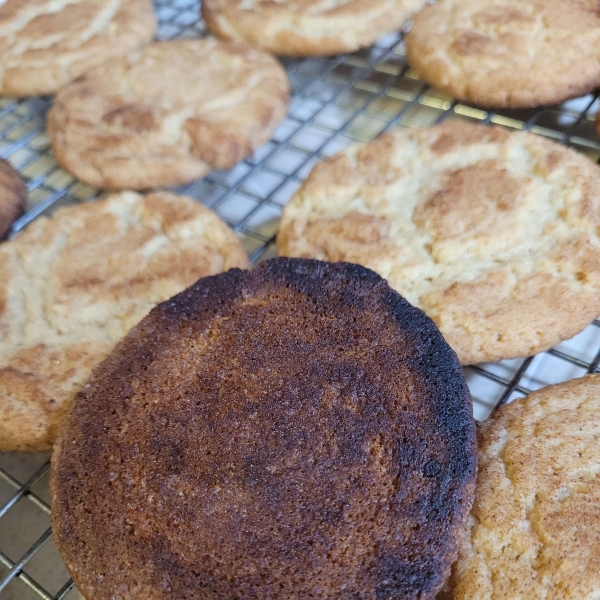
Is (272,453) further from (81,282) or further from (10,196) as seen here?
(10,196)

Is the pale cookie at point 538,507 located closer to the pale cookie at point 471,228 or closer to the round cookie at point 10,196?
the pale cookie at point 471,228

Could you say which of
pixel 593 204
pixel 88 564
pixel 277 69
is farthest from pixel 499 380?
pixel 277 69

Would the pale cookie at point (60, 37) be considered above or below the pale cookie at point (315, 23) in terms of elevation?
above

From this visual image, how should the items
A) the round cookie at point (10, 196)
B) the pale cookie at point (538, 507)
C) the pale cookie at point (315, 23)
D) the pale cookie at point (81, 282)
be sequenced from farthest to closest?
the pale cookie at point (315, 23)
the round cookie at point (10, 196)
the pale cookie at point (81, 282)
the pale cookie at point (538, 507)

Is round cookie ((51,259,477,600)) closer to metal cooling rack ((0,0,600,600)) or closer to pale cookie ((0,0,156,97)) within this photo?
metal cooling rack ((0,0,600,600))

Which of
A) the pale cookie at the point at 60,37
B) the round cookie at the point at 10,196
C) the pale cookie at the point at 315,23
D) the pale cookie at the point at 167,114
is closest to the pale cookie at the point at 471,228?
the pale cookie at the point at 167,114

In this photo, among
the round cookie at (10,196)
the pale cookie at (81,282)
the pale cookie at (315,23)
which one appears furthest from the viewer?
the pale cookie at (315,23)

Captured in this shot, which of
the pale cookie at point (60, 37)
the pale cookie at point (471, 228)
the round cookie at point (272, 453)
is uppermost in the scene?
the pale cookie at point (60, 37)
